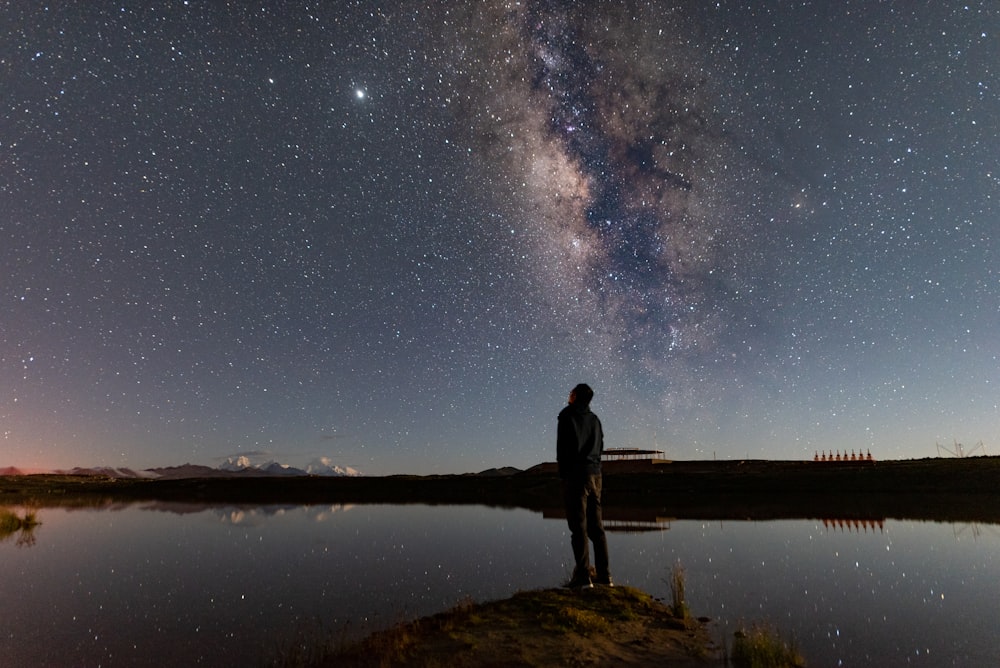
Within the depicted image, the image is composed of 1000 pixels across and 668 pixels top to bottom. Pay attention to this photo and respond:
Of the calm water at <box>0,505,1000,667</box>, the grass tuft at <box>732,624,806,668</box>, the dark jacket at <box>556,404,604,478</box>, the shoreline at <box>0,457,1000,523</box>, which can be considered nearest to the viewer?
the grass tuft at <box>732,624,806,668</box>

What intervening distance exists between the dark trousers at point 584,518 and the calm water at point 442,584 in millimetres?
1994

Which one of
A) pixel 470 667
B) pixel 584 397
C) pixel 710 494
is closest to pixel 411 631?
pixel 470 667

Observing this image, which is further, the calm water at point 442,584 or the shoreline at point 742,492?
the shoreline at point 742,492

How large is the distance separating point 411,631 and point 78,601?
854cm

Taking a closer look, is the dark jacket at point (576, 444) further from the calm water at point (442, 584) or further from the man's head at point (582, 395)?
the calm water at point (442, 584)

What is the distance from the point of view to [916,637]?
7.94 m

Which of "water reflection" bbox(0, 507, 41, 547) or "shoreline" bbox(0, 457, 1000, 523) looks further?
"shoreline" bbox(0, 457, 1000, 523)

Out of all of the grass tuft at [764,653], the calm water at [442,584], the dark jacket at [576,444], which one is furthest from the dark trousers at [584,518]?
the grass tuft at [764,653]

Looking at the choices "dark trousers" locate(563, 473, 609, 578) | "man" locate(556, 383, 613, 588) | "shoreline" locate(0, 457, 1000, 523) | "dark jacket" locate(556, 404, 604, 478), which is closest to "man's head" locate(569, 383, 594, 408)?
"man" locate(556, 383, 613, 588)

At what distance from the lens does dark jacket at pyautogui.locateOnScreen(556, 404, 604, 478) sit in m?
9.50

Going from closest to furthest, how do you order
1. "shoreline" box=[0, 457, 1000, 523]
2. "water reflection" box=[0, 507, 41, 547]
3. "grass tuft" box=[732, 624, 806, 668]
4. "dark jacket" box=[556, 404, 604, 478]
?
"grass tuft" box=[732, 624, 806, 668] < "dark jacket" box=[556, 404, 604, 478] < "water reflection" box=[0, 507, 41, 547] < "shoreline" box=[0, 457, 1000, 523]

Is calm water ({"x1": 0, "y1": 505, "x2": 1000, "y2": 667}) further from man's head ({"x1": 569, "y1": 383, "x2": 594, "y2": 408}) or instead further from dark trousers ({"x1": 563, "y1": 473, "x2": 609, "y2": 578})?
man's head ({"x1": 569, "y1": 383, "x2": 594, "y2": 408})

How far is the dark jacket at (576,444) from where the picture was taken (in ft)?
31.2

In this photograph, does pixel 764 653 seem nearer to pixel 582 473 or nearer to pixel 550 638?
pixel 550 638
